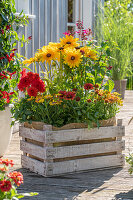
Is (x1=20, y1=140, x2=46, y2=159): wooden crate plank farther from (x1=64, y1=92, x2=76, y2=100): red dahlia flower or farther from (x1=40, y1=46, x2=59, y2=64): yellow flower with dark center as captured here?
(x1=40, y1=46, x2=59, y2=64): yellow flower with dark center

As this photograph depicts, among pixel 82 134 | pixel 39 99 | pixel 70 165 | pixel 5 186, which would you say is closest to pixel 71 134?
pixel 82 134

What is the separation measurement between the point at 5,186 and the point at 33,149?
1210 mm

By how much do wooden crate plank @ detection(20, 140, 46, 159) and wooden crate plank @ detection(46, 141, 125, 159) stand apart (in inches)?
2.0

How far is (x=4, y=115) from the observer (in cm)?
311

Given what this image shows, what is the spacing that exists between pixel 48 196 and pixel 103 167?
0.70 metres

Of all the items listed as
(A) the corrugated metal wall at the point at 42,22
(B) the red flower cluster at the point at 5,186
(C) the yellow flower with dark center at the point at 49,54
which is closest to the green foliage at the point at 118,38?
(A) the corrugated metal wall at the point at 42,22

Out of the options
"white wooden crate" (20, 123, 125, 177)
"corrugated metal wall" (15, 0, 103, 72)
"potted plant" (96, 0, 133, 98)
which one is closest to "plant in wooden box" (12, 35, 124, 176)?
"white wooden crate" (20, 123, 125, 177)

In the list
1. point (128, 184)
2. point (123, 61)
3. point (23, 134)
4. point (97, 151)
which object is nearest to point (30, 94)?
point (23, 134)

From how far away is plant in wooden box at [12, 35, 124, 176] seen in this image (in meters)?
2.67

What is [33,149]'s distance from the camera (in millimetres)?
2795

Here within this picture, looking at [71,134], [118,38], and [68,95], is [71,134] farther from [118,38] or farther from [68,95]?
[118,38]

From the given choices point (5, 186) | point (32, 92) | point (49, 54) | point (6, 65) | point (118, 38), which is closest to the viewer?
point (5, 186)

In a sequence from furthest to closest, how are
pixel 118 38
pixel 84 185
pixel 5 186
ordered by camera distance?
pixel 118 38, pixel 84 185, pixel 5 186

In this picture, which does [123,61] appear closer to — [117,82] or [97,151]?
[117,82]
